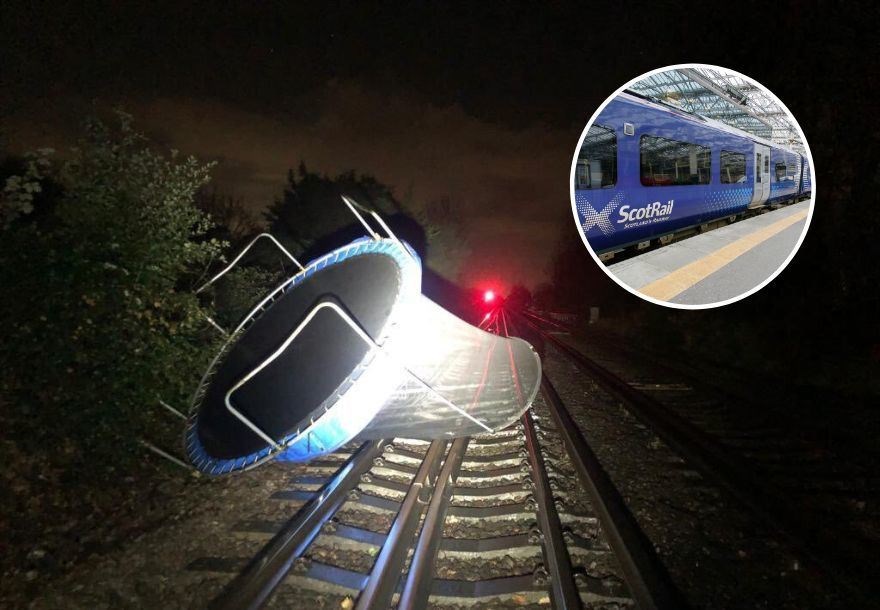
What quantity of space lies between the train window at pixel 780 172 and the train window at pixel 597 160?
4.68m

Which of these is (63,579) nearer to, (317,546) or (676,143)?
(317,546)

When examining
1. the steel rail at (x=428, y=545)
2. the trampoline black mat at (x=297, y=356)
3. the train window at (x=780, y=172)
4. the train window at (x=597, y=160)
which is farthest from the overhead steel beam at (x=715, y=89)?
the steel rail at (x=428, y=545)

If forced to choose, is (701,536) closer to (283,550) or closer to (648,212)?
(648,212)

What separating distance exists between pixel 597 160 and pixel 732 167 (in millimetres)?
3614

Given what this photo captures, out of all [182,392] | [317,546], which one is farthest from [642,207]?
[182,392]

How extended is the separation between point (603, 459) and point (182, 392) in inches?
218

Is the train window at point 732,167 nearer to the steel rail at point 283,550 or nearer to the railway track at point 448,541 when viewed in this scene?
the railway track at point 448,541

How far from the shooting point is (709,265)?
4938 millimetres

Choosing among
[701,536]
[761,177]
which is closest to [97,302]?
[701,536]

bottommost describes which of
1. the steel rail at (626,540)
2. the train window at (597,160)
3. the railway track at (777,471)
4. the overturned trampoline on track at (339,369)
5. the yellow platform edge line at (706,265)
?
the railway track at (777,471)

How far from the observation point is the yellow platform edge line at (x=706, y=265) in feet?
14.3

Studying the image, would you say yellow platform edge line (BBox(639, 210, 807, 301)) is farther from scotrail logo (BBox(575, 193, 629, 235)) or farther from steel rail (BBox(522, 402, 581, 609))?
steel rail (BBox(522, 402, 581, 609))

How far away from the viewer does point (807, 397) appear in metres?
9.45

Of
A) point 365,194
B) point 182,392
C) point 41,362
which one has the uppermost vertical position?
point 365,194
